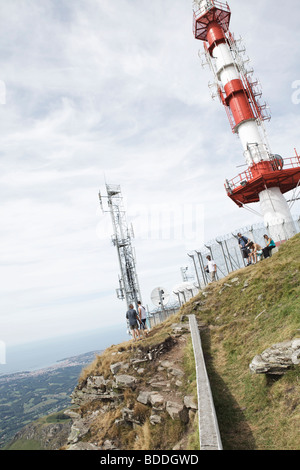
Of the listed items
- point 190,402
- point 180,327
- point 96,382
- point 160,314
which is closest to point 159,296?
point 160,314

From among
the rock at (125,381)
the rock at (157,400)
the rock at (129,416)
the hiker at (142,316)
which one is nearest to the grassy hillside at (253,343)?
the rock at (157,400)

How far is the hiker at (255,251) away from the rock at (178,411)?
34.9 ft

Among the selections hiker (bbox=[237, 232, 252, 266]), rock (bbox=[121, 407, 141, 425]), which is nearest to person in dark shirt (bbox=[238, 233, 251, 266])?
hiker (bbox=[237, 232, 252, 266])

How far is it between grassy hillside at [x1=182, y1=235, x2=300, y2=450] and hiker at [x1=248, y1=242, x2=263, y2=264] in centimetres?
155

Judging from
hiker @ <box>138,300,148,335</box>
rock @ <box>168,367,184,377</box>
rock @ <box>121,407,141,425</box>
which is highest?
hiker @ <box>138,300,148,335</box>

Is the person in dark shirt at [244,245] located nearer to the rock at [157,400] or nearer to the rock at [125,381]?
the rock at [125,381]

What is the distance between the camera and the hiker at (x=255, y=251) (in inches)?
672

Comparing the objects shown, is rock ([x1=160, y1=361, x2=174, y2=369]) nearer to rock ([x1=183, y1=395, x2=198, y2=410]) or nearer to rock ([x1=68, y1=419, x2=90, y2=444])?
rock ([x1=183, y1=395, x2=198, y2=410])

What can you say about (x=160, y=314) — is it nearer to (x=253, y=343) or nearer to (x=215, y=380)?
(x=253, y=343)

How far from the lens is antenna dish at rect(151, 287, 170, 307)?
2441 cm
